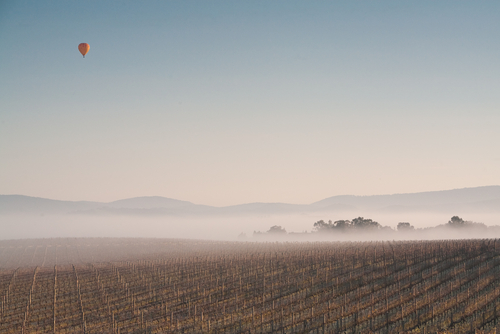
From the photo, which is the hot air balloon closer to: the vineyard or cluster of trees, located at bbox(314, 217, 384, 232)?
the vineyard

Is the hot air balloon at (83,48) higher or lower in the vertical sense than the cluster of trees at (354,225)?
higher

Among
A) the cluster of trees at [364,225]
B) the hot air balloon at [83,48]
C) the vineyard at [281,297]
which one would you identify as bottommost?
the vineyard at [281,297]

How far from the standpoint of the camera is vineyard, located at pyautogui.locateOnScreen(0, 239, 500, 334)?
80.9 feet

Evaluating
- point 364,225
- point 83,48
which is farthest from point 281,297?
point 364,225

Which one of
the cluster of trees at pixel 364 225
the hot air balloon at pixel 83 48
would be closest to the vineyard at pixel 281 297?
the hot air balloon at pixel 83 48

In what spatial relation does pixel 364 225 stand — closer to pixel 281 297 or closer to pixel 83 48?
pixel 83 48

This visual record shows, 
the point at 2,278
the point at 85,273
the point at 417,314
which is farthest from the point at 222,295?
the point at 2,278

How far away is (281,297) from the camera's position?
3200cm

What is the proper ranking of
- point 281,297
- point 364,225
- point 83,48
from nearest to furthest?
point 281,297 → point 83,48 → point 364,225

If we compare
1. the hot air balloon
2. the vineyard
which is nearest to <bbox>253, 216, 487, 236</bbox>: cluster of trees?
the vineyard

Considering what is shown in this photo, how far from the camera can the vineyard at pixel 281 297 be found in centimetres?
2466

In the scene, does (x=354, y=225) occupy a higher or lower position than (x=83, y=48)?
lower

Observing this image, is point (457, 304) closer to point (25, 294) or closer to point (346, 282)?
point (346, 282)

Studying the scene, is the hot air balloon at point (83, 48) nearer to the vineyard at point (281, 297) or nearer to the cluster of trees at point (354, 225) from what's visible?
the vineyard at point (281, 297)
